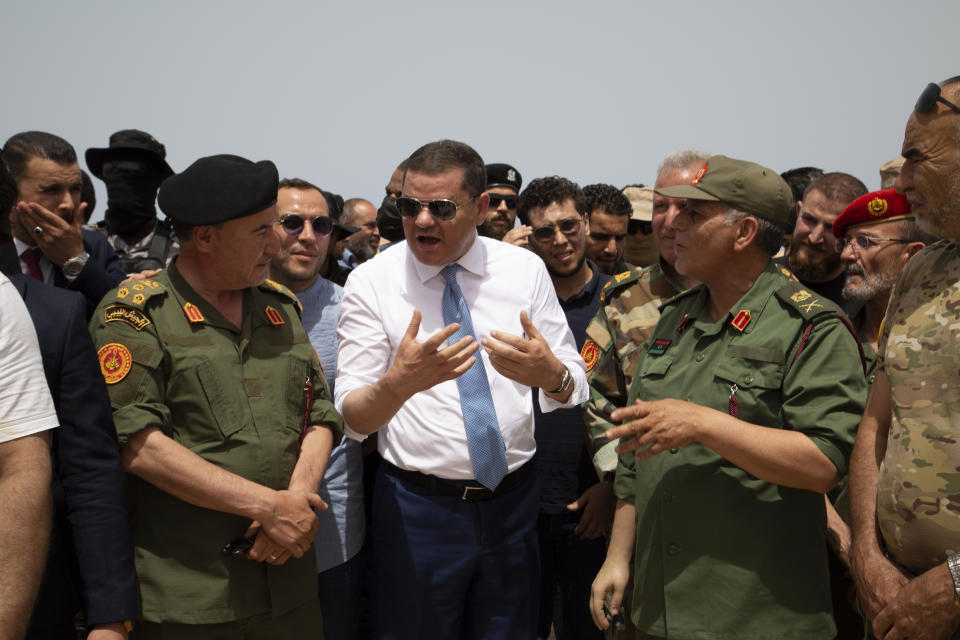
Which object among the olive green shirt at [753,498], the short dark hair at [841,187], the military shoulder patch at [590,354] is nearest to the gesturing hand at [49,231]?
the military shoulder patch at [590,354]

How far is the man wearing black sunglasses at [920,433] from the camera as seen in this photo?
2207 mm

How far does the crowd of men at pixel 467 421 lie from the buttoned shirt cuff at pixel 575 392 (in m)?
0.02

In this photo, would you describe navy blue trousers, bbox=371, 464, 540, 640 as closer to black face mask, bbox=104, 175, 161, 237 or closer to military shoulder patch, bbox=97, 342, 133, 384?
military shoulder patch, bbox=97, 342, 133, 384

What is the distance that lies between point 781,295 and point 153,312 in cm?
240

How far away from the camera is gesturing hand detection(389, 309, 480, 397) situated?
2891 millimetres

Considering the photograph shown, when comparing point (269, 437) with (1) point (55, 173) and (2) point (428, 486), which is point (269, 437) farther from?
(1) point (55, 173)

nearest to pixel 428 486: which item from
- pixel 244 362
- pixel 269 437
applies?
pixel 269 437

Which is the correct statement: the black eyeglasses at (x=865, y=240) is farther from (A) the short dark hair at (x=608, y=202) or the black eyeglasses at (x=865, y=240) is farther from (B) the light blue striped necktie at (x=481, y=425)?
(B) the light blue striped necktie at (x=481, y=425)

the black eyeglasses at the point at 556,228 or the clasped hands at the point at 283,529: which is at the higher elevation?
the black eyeglasses at the point at 556,228

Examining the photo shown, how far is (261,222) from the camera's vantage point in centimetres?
305

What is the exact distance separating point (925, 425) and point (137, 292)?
109 inches

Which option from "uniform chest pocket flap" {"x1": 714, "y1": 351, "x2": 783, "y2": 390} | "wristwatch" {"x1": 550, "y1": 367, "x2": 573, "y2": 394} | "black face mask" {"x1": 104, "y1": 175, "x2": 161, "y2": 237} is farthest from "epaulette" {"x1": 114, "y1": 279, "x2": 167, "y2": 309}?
"uniform chest pocket flap" {"x1": 714, "y1": 351, "x2": 783, "y2": 390}

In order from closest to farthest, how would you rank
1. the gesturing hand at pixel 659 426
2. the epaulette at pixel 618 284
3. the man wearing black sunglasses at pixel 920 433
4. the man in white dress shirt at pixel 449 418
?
the man wearing black sunglasses at pixel 920 433
the gesturing hand at pixel 659 426
the man in white dress shirt at pixel 449 418
the epaulette at pixel 618 284

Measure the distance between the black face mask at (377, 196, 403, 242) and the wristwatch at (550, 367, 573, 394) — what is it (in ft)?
7.46
